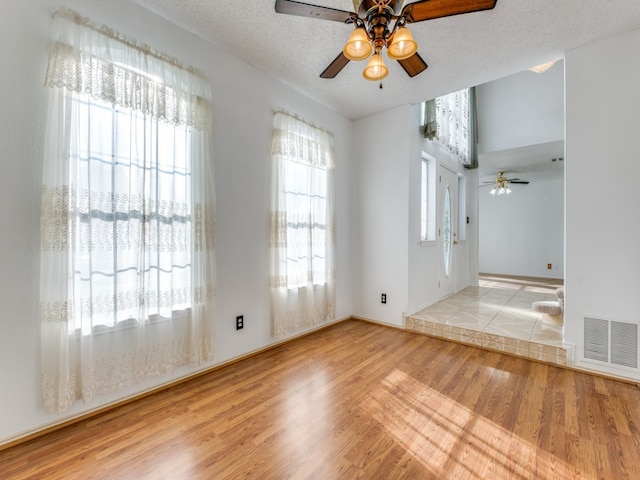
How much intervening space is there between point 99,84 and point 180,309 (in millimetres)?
1573

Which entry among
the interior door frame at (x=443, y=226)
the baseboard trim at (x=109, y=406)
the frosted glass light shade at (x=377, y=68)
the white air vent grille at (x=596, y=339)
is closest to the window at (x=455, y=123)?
the interior door frame at (x=443, y=226)

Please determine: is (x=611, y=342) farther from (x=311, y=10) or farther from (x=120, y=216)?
(x=120, y=216)

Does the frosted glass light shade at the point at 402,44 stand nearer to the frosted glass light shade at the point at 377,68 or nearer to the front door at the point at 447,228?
the frosted glass light shade at the point at 377,68

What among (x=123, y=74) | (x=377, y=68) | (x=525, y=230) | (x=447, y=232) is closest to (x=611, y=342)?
(x=447, y=232)

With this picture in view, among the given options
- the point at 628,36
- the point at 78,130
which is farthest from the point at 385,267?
the point at 78,130

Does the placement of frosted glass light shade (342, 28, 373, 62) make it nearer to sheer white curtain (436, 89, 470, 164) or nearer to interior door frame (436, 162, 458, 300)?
sheer white curtain (436, 89, 470, 164)

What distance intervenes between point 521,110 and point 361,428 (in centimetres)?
544

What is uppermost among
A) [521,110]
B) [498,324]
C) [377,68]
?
[521,110]

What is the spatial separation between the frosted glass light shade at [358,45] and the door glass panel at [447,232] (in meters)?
3.34

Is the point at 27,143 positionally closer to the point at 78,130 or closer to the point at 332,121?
the point at 78,130

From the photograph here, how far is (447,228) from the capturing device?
15.0 ft

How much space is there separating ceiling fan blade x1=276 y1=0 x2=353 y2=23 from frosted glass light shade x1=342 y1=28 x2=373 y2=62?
0.14 metres

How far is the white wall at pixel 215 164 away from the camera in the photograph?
58.8 inches

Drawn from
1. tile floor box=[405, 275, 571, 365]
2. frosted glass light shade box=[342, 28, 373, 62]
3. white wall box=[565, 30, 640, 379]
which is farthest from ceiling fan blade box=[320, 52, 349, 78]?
tile floor box=[405, 275, 571, 365]
